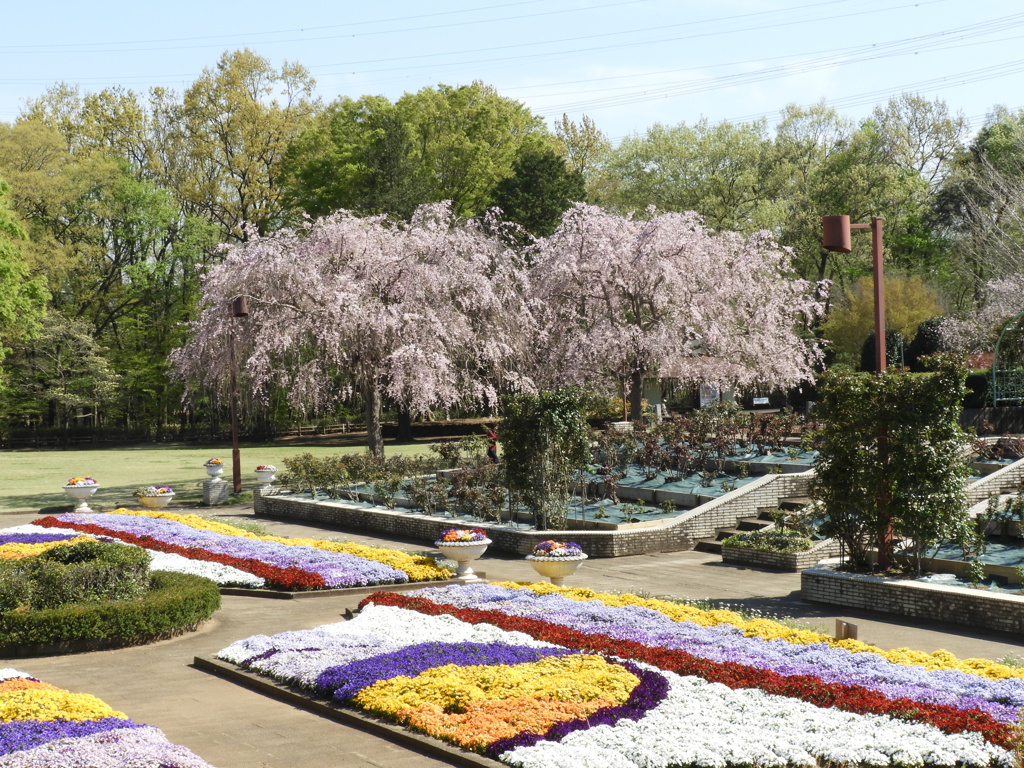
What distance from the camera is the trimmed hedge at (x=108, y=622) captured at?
36.9ft

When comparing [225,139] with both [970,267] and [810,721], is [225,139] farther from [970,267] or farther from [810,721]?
[810,721]

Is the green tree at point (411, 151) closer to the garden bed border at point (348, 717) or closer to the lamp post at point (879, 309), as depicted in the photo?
the lamp post at point (879, 309)

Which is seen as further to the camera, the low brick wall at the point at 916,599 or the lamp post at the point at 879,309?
the lamp post at the point at 879,309

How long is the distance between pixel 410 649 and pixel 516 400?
9.36 meters

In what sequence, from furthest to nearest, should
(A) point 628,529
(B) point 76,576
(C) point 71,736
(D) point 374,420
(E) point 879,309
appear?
(D) point 374,420, (A) point 628,529, (E) point 879,309, (B) point 76,576, (C) point 71,736

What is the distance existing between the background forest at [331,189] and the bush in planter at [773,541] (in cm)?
3162

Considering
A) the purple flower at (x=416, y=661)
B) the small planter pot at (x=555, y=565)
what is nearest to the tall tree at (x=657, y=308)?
the small planter pot at (x=555, y=565)

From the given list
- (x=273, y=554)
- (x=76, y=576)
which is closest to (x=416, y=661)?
(x=76, y=576)

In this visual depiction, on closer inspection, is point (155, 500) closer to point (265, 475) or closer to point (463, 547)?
point (265, 475)

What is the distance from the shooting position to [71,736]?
7289 millimetres

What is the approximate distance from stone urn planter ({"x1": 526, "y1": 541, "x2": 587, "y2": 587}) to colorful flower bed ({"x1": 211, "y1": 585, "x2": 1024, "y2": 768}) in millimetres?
2348

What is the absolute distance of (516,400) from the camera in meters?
19.2

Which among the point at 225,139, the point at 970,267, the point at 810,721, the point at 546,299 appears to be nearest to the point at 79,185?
the point at 225,139

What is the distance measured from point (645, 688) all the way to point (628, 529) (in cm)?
1010
